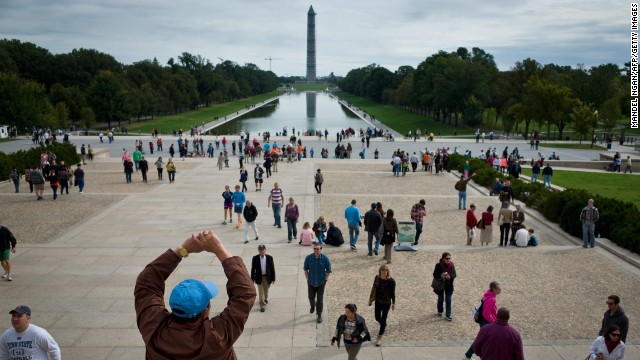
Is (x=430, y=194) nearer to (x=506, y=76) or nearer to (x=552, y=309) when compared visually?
(x=552, y=309)

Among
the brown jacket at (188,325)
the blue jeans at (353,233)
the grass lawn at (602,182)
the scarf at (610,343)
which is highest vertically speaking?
the brown jacket at (188,325)

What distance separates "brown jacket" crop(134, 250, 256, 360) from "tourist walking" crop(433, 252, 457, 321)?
7208 millimetres

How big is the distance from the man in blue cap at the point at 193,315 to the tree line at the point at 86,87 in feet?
203

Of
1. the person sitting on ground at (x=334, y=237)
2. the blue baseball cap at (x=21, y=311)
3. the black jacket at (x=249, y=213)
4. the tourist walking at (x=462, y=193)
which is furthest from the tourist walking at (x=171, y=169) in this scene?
the blue baseball cap at (x=21, y=311)

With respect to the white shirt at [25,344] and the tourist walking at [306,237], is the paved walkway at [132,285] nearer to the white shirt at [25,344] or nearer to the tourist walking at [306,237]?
the tourist walking at [306,237]

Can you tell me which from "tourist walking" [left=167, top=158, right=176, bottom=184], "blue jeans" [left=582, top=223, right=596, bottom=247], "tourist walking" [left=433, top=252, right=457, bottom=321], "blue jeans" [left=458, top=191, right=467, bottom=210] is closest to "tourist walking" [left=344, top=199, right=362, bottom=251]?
"tourist walking" [left=433, top=252, right=457, bottom=321]

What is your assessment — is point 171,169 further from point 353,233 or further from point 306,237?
point 353,233

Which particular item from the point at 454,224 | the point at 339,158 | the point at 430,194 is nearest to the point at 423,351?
the point at 454,224

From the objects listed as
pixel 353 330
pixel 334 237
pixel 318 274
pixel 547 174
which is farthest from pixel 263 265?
pixel 547 174

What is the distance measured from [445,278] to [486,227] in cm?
641

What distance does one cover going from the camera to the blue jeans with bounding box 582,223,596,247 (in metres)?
14.9

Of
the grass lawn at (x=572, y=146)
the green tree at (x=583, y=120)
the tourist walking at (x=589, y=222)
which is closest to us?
the tourist walking at (x=589, y=222)

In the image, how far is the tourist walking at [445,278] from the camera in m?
9.64

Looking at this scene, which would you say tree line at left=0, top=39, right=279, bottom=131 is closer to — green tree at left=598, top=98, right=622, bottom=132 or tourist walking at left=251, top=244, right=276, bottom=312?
tourist walking at left=251, top=244, right=276, bottom=312
